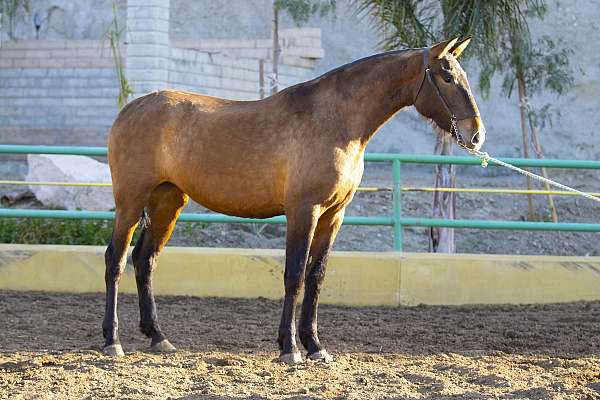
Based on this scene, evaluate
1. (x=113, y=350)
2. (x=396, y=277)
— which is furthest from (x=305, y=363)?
(x=396, y=277)

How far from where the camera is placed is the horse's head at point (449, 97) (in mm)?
5430

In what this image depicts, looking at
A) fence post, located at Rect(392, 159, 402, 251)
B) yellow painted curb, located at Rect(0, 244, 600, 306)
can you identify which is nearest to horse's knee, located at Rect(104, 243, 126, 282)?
yellow painted curb, located at Rect(0, 244, 600, 306)

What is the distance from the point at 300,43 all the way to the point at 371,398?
1481cm

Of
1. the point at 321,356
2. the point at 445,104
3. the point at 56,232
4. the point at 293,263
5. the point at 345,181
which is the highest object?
the point at 445,104

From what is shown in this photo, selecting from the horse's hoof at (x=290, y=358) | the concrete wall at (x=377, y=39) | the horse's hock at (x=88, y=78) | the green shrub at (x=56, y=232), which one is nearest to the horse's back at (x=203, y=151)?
the horse's hoof at (x=290, y=358)

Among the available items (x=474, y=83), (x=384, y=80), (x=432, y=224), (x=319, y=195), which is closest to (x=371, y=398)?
(x=319, y=195)

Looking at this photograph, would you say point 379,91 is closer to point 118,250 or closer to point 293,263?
point 293,263

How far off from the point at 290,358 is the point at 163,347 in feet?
2.94

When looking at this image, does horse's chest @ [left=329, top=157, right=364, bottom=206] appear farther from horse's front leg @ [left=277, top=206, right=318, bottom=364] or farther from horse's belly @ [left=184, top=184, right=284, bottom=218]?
horse's belly @ [left=184, top=184, right=284, bottom=218]

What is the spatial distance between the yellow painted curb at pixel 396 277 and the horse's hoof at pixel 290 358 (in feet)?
8.10

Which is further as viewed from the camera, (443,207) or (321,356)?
(443,207)

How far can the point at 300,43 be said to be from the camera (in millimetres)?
19031

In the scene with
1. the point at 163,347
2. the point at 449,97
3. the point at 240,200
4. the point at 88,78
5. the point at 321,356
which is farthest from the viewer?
the point at 88,78

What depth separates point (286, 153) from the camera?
→ 566 cm
